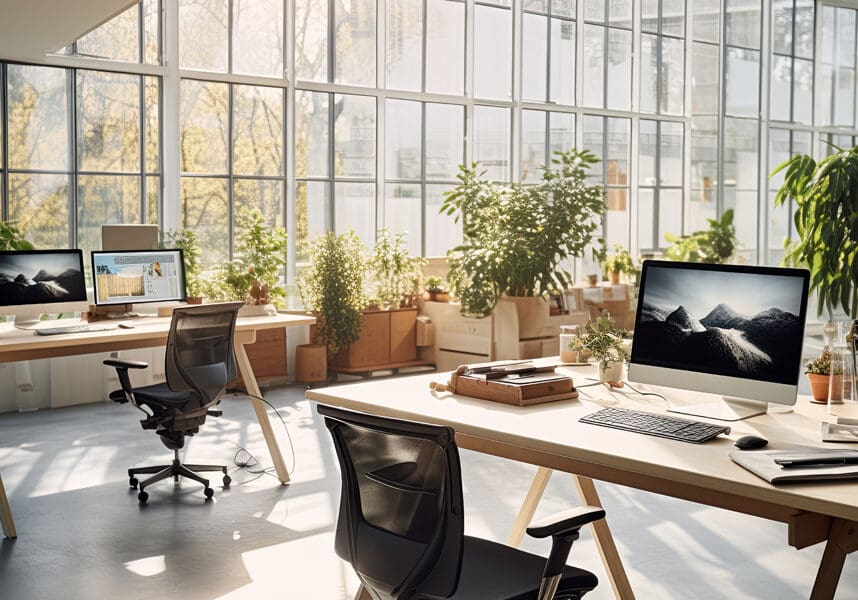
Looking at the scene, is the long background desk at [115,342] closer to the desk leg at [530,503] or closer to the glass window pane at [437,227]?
the desk leg at [530,503]

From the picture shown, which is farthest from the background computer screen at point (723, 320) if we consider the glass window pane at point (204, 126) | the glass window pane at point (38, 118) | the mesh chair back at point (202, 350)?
the glass window pane at point (204, 126)

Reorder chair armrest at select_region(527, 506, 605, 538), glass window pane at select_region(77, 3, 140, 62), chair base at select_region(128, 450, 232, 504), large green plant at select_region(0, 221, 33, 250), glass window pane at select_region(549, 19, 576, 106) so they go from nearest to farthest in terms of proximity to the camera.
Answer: chair armrest at select_region(527, 506, 605, 538)
chair base at select_region(128, 450, 232, 504)
large green plant at select_region(0, 221, 33, 250)
glass window pane at select_region(77, 3, 140, 62)
glass window pane at select_region(549, 19, 576, 106)

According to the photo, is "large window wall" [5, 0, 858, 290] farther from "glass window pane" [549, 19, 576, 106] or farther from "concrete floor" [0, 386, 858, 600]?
"concrete floor" [0, 386, 858, 600]

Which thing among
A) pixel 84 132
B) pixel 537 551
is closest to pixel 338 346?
pixel 84 132

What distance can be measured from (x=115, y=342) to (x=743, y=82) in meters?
10.9

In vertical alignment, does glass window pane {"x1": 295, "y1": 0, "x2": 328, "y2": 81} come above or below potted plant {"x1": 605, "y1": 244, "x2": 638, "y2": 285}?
above

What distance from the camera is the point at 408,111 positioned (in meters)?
10.7

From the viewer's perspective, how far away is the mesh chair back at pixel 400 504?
2.44 metres

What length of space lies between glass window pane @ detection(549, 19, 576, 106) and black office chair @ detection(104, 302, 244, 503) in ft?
24.4

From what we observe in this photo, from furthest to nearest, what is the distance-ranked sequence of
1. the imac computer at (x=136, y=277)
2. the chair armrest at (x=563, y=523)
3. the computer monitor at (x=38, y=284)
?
the imac computer at (x=136, y=277) → the computer monitor at (x=38, y=284) → the chair armrest at (x=563, y=523)

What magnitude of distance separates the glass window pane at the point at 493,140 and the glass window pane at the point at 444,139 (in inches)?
8.7

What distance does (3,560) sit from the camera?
4367mm

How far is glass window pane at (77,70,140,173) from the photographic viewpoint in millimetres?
8555

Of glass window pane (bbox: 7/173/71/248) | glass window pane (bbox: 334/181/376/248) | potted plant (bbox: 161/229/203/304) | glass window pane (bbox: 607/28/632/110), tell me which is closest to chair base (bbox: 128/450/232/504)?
potted plant (bbox: 161/229/203/304)
